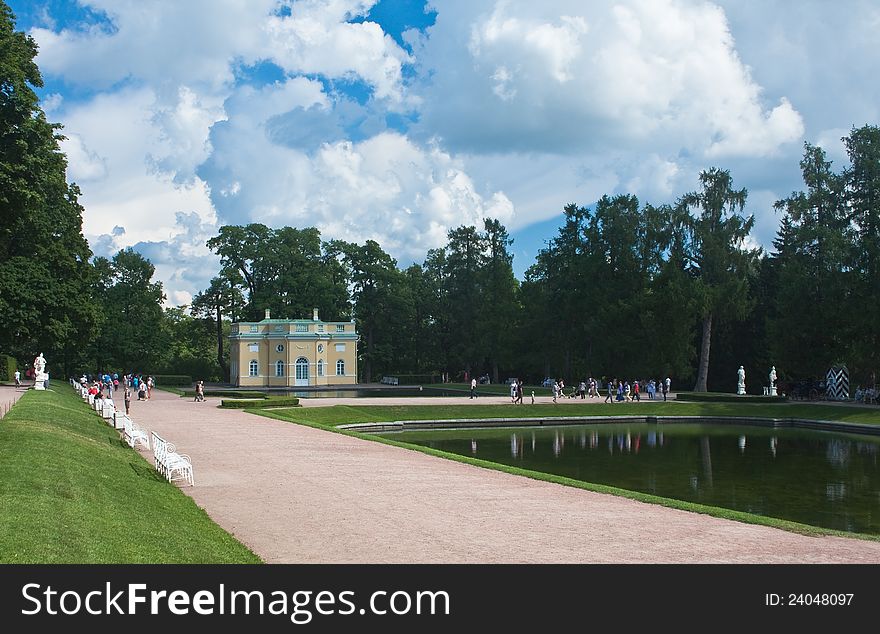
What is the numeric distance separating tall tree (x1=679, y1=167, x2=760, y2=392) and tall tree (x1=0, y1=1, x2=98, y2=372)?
111 ft

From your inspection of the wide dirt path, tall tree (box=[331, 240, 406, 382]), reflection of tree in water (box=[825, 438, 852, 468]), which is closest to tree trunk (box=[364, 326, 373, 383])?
tall tree (box=[331, 240, 406, 382])

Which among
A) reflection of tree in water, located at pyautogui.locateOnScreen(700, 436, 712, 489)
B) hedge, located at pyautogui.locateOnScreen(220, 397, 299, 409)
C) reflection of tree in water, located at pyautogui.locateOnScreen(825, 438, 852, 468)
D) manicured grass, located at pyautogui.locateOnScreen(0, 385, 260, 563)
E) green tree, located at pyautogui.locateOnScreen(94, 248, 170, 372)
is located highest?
green tree, located at pyautogui.locateOnScreen(94, 248, 170, 372)

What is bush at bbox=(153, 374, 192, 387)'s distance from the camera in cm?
6438

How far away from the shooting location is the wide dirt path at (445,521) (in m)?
8.73

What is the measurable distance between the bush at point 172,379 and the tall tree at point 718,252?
40.4 metres

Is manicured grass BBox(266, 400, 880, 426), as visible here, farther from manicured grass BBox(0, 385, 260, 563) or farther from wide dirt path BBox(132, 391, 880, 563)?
manicured grass BBox(0, 385, 260, 563)

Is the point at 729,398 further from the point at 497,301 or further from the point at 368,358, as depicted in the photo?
the point at 368,358

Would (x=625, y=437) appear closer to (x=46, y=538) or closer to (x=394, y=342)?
(x=46, y=538)

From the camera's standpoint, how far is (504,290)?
226ft

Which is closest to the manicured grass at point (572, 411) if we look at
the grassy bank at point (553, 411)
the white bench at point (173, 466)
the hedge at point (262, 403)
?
the grassy bank at point (553, 411)

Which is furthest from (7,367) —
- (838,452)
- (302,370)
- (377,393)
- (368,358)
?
(838,452)

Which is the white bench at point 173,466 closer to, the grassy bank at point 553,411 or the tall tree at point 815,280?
the grassy bank at point 553,411
